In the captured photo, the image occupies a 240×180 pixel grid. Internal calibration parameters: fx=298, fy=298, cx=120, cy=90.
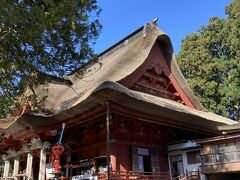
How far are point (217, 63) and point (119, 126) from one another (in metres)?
13.7

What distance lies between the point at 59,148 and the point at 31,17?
513cm

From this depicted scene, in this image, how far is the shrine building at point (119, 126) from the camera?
10.3m

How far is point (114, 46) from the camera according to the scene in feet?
65.1

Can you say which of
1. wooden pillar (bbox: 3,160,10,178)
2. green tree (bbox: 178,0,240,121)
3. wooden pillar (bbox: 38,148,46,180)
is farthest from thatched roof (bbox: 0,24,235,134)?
green tree (bbox: 178,0,240,121)

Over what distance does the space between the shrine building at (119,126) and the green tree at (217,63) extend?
7.76 m

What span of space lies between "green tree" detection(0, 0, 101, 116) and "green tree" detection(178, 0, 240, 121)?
52.6 feet

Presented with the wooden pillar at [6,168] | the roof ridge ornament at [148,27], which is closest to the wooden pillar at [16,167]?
the wooden pillar at [6,168]

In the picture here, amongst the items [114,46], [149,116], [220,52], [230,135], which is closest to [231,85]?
[220,52]

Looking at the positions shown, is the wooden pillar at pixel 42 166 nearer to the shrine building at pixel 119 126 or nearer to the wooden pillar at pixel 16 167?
the shrine building at pixel 119 126

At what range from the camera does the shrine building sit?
10.3m

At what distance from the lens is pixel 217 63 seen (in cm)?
2264

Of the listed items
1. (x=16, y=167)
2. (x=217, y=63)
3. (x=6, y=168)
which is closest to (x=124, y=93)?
(x=16, y=167)

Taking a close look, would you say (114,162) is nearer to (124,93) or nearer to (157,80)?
(124,93)

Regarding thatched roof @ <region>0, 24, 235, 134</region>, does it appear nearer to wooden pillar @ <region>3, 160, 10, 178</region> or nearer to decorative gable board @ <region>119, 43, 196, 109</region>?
decorative gable board @ <region>119, 43, 196, 109</region>
